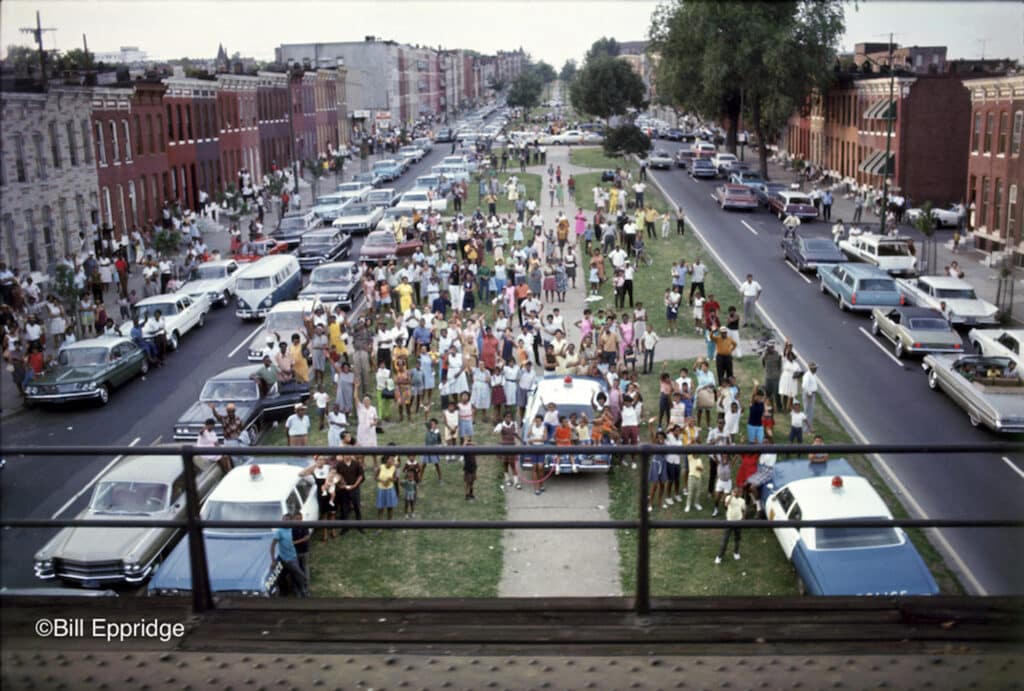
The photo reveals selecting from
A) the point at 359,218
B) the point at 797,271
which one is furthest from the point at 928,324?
the point at 359,218

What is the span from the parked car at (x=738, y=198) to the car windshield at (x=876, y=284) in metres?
19.8

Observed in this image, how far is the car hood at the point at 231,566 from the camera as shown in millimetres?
8961

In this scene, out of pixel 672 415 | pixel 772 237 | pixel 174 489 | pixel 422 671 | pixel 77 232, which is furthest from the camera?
pixel 772 237

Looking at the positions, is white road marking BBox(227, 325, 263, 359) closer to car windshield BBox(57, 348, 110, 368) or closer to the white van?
the white van

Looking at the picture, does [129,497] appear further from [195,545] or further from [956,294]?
[956,294]

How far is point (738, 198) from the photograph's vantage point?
47000 millimetres

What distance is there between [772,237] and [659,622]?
38.1m

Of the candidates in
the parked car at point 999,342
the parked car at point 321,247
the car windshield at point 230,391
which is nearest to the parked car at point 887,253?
the parked car at point 999,342

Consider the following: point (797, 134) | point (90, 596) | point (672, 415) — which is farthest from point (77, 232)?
point (90, 596)

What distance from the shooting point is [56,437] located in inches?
677

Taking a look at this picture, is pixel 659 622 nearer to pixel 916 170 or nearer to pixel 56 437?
pixel 56 437

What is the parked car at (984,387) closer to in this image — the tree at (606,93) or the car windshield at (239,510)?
the car windshield at (239,510)

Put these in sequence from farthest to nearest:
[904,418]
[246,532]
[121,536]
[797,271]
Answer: [797,271], [904,418], [121,536], [246,532]

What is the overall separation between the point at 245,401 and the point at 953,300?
1842cm
